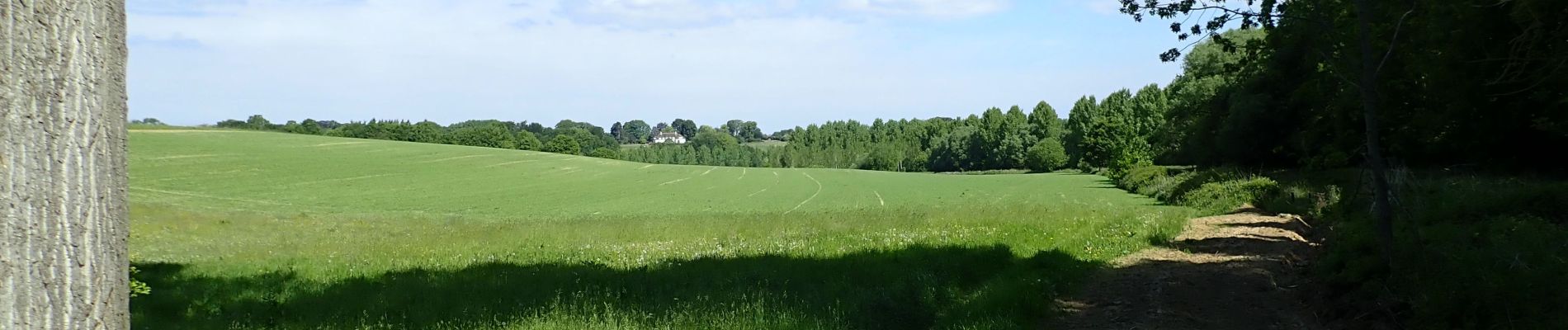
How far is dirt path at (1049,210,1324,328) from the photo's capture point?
8414 mm

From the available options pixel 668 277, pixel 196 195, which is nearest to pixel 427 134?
pixel 196 195

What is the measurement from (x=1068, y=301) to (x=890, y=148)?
147 m

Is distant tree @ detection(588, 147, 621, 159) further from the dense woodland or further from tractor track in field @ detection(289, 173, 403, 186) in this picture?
the dense woodland

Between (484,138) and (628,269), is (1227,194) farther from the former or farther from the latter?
(484,138)

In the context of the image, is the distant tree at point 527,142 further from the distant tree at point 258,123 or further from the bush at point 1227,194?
the bush at point 1227,194

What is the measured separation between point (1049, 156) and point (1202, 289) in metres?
105

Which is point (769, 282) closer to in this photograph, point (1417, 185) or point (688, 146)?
point (1417, 185)

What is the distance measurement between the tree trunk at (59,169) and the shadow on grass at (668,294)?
532cm

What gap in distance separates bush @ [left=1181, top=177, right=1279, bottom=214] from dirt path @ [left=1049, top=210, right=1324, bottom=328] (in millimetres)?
9962

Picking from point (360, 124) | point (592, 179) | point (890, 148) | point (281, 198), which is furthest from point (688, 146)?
point (281, 198)

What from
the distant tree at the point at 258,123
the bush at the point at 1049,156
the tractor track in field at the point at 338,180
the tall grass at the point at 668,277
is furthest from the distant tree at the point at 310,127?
the tall grass at the point at 668,277

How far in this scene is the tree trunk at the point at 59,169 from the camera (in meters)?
2.71

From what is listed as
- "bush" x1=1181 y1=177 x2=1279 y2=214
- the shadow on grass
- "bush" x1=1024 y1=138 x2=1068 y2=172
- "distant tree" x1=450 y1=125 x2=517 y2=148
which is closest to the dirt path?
the shadow on grass

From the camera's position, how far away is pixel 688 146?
170500 mm
